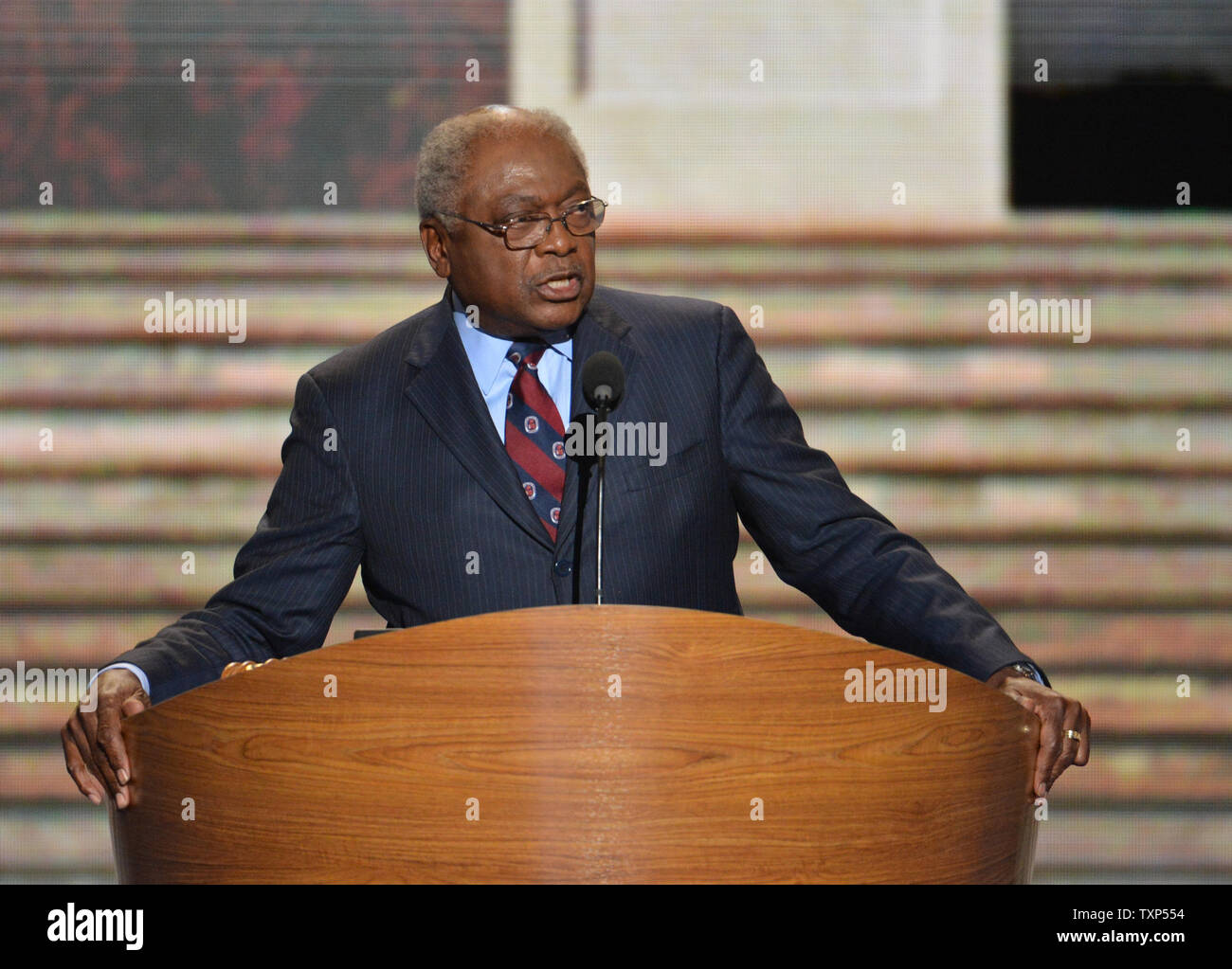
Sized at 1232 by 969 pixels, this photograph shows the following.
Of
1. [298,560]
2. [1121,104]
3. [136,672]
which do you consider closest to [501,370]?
[298,560]

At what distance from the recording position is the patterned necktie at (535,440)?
7.64 feet

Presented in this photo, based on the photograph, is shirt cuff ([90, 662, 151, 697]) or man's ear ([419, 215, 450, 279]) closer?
shirt cuff ([90, 662, 151, 697])

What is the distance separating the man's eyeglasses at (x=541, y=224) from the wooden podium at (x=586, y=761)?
3.14 ft

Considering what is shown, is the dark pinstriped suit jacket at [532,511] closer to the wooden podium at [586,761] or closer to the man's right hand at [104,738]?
the man's right hand at [104,738]

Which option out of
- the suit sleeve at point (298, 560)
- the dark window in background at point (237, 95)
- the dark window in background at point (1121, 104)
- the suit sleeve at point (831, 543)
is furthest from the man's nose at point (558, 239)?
the dark window in background at point (1121, 104)

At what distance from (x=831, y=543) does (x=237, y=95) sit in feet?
9.78

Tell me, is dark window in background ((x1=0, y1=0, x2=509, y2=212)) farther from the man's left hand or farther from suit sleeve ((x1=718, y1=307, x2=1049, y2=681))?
the man's left hand

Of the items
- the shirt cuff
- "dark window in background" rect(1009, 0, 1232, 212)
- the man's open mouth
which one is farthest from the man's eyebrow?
"dark window in background" rect(1009, 0, 1232, 212)

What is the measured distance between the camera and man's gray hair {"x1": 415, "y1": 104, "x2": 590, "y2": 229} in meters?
2.34

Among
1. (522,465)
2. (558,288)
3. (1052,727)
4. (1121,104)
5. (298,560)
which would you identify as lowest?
Result: (1052,727)

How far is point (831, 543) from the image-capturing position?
89.4 inches

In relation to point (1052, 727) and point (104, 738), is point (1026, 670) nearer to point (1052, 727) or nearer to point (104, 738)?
point (1052, 727)

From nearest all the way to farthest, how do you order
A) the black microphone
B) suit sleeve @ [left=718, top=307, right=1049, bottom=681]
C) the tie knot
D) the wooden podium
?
the wooden podium → the black microphone → suit sleeve @ [left=718, top=307, right=1049, bottom=681] → the tie knot
